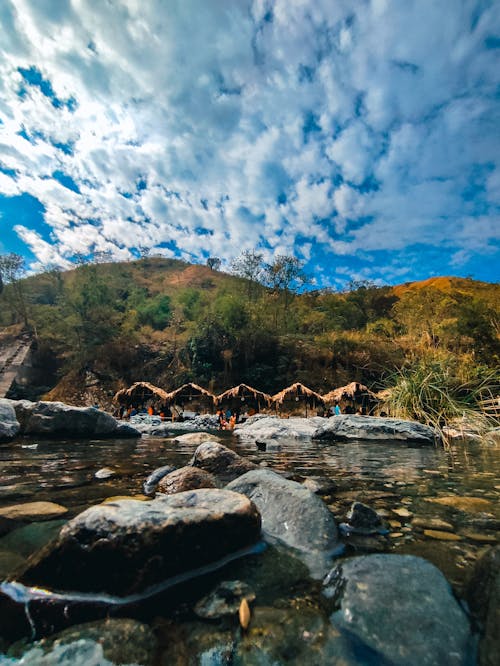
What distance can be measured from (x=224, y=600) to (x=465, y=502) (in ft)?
8.69

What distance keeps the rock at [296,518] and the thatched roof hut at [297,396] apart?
49.4 ft

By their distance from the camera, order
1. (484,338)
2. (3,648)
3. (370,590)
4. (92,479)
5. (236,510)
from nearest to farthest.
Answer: (3,648), (370,590), (236,510), (92,479), (484,338)

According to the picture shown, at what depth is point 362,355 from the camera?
25656 millimetres

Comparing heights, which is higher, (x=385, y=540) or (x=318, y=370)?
(x=318, y=370)

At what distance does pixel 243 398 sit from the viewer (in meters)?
21.4

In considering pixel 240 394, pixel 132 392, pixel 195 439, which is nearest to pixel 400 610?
pixel 195 439

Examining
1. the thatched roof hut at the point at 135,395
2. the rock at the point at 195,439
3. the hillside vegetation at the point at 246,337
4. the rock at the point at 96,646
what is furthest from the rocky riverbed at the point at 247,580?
the thatched roof hut at the point at 135,395

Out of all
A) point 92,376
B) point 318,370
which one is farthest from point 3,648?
point 92,376

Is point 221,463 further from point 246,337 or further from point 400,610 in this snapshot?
point 246,337

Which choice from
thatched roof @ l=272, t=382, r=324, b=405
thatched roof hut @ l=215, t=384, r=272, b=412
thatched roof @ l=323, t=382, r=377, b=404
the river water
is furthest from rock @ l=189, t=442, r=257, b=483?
thatched roof hut @ l=215, t=384, r=272, b=412

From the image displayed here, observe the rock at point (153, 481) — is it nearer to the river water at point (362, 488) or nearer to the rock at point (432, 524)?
the river water at point (362, 488)

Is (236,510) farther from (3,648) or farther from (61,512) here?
(61,512)

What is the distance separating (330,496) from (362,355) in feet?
78.5

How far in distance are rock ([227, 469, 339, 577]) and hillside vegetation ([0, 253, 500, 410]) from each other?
17730 mm
